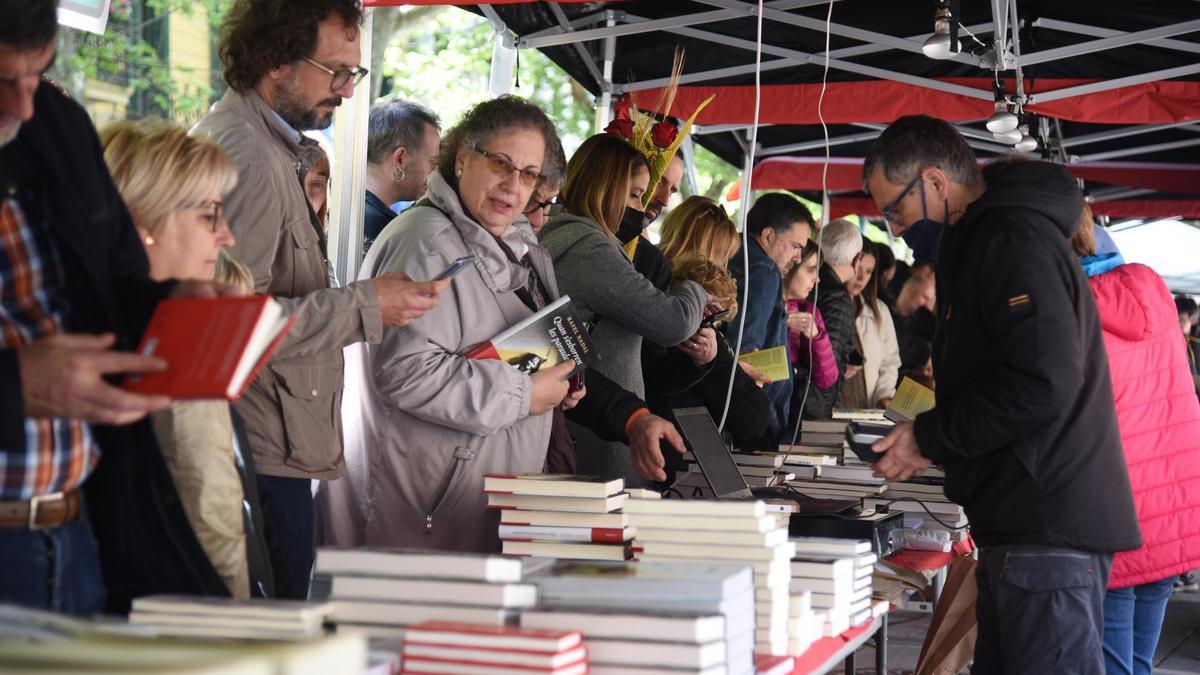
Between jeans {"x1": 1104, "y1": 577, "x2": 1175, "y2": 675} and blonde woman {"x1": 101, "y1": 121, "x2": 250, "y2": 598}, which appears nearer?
blonde woman {"x1": 101, "y1": 121, "x2": 250, "y2": 598}

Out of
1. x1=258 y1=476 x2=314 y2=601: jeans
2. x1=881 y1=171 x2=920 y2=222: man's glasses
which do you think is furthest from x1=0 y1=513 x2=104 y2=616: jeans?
x1=881 y1=171 x2=920 y2=222: man's glasses

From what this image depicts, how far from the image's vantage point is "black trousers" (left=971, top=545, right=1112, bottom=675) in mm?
2430

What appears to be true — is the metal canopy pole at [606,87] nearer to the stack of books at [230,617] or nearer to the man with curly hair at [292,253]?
the man with curly hair at [292,253]

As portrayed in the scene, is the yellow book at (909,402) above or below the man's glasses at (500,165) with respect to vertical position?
below

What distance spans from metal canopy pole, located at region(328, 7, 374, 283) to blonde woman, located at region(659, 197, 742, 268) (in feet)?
3.21

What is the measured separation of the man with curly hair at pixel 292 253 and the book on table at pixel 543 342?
1.03ft

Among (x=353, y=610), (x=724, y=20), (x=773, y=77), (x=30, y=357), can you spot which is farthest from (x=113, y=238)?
(x=773, y=77)

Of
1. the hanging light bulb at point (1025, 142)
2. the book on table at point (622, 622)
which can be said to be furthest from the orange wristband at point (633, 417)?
the hanging light bulb at point (1025, 142)

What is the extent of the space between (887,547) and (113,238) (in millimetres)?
1877

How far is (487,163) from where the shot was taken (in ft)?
8.38

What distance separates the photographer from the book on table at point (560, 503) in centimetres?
222

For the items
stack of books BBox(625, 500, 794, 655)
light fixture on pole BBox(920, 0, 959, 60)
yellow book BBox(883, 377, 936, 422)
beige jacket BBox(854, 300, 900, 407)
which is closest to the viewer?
stack of books BBox(625, 500, 794, 655)

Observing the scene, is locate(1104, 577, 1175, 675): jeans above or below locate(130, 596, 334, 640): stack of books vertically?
below

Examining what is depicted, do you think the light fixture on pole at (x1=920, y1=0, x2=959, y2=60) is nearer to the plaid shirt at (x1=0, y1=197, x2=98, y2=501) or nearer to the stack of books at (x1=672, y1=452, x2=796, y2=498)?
the stack of books at (x1=672, y1=452, x2=796, y2=498)
